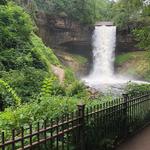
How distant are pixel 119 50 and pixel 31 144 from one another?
3731 centimetres

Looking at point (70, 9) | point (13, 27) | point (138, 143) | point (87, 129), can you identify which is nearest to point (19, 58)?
point (13, 27)

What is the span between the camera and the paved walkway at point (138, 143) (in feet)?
26.6

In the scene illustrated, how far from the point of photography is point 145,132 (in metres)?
9.71

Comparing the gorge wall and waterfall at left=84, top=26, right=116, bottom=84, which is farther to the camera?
waterfall at left=84, top=26, right=116, bottom=84

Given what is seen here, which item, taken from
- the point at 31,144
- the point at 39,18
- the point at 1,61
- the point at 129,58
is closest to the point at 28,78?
the point at 1,61

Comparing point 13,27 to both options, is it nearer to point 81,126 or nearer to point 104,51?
point 81,126

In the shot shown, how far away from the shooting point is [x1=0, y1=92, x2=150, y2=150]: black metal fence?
195 inches

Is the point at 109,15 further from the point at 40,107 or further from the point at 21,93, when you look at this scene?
the point at 40,107

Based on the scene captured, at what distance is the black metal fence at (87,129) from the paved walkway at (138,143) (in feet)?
0.62

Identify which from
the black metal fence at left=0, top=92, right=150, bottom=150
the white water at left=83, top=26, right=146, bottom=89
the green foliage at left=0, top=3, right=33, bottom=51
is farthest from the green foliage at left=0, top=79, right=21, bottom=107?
the white water at left=83, top=26, right=146, bottom=89

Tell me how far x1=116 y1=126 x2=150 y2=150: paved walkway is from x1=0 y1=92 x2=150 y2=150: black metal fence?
0.19 metres

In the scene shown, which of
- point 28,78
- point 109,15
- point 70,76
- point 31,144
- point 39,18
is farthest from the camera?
point 109,15

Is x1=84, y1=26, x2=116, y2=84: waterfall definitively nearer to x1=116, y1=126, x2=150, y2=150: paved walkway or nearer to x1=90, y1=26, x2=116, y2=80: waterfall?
x1=90, y1=26, x2=116, y2=80: waterfall

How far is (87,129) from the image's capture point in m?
6.70
